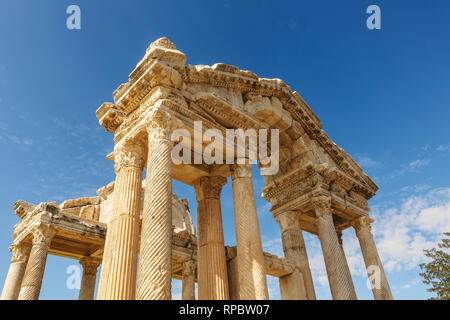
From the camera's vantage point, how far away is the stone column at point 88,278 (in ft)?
52.7

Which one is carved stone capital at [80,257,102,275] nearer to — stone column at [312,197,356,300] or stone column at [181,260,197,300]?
stone column at [181,260,197,300]

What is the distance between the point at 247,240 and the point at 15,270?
1105cm

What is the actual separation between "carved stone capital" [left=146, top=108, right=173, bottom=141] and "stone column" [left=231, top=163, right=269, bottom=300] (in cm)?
304

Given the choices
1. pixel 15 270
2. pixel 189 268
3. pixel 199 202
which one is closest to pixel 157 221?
pixel 199 202

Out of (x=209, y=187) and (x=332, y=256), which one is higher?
(x=209, y=187)

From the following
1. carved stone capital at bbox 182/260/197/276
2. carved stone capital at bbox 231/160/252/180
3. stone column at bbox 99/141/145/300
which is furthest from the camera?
carved stone capital at bbox 182/260/197/276

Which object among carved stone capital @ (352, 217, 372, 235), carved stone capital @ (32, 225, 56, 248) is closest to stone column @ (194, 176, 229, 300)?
carved stone capital @ (32, 225, 56, 248)

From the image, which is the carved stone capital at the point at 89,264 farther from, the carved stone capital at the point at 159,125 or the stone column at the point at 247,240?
the carved stone capital at the point at 159,125

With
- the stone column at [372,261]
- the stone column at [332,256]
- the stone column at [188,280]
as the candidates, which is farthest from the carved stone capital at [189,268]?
the stone column at [372,261]

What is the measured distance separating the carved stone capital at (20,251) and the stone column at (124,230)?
8749 mm

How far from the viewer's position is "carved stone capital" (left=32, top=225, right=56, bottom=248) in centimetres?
1358

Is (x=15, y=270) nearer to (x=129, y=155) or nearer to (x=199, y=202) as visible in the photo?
(x=199, y=202)

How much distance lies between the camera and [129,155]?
977 cm
